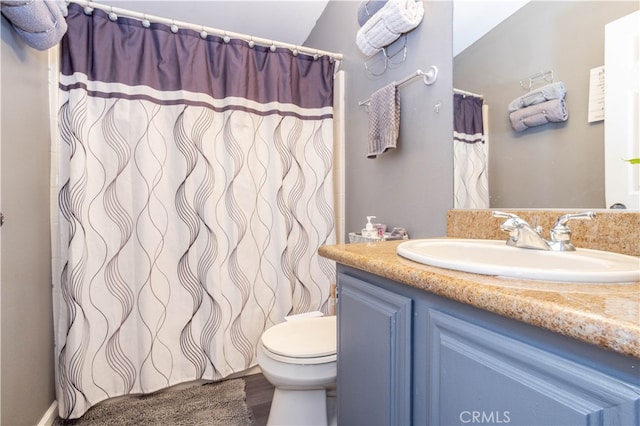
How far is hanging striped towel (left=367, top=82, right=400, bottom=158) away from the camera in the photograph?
1.39m

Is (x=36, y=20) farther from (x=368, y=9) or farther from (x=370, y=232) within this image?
(x=370, y=232)

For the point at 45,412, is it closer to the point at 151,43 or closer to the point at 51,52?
the point at 51,52

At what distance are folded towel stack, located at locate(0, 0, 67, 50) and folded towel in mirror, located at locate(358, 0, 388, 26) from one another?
124cm

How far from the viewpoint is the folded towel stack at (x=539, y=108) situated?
87 centimetres

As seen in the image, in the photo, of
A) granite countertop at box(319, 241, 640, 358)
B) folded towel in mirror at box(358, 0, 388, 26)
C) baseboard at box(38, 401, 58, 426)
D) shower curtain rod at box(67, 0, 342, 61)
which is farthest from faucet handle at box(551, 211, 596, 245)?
baseboard at box(38, 401, 58, 426)

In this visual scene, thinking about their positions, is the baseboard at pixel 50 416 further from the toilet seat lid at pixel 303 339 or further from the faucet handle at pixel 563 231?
the faucet handle at pixel 563 231

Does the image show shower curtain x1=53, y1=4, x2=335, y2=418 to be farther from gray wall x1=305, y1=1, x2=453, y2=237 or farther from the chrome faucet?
the chrome faucet

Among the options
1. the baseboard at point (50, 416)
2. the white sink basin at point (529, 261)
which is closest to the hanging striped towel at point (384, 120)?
the white sink basin at point (529, 261)

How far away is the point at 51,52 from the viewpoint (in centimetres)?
143

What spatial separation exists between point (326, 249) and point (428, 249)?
303 millimetres

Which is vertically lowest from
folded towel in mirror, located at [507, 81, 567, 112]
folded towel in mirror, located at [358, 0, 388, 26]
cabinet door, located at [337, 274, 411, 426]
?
cabinet door, located at [337, 274, 411, 426]

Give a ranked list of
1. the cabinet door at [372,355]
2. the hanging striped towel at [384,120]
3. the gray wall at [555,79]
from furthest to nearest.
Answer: the hanging striped towel at [384,120] → the gray wall at [555,79] → the cabinet door at [372,355]

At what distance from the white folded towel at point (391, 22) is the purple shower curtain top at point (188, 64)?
1.74 ft

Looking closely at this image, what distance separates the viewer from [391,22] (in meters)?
1.33
